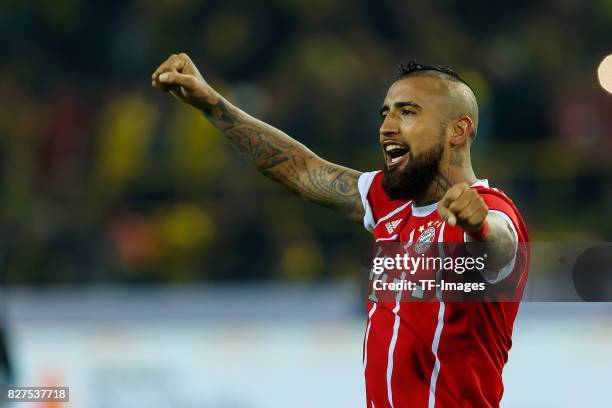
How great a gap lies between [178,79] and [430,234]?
113 cm

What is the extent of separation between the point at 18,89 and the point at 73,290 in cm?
353

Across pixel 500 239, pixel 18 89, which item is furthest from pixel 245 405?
pixel 18 89

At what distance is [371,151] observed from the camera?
10.7 metres

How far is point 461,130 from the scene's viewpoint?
4.07m

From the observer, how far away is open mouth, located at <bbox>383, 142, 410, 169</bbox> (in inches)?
159

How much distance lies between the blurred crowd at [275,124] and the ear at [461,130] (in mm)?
6093

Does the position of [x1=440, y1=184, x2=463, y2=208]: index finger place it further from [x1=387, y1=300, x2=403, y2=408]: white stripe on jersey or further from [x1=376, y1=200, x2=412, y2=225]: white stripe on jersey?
[x1=376, y1=200, x2=412, y2=225]: white stripe on jersey

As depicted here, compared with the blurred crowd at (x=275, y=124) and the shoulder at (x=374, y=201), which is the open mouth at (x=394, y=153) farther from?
the blurred crowd at (x=275, y=124)

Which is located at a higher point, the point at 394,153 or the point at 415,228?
the point at 394,153

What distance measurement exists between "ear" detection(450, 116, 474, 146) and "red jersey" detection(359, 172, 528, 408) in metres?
0.17

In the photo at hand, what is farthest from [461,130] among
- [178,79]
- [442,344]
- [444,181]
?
[178,79]

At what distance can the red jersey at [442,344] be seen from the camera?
3.81 metres

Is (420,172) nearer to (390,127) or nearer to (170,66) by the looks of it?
(390,127)

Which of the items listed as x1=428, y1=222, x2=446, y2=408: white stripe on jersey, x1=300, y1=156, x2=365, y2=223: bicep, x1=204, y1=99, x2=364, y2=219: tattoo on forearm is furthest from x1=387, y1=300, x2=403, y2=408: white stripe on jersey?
x1=204, y1=99, x2=364, y2=219: tattoo on forearm
